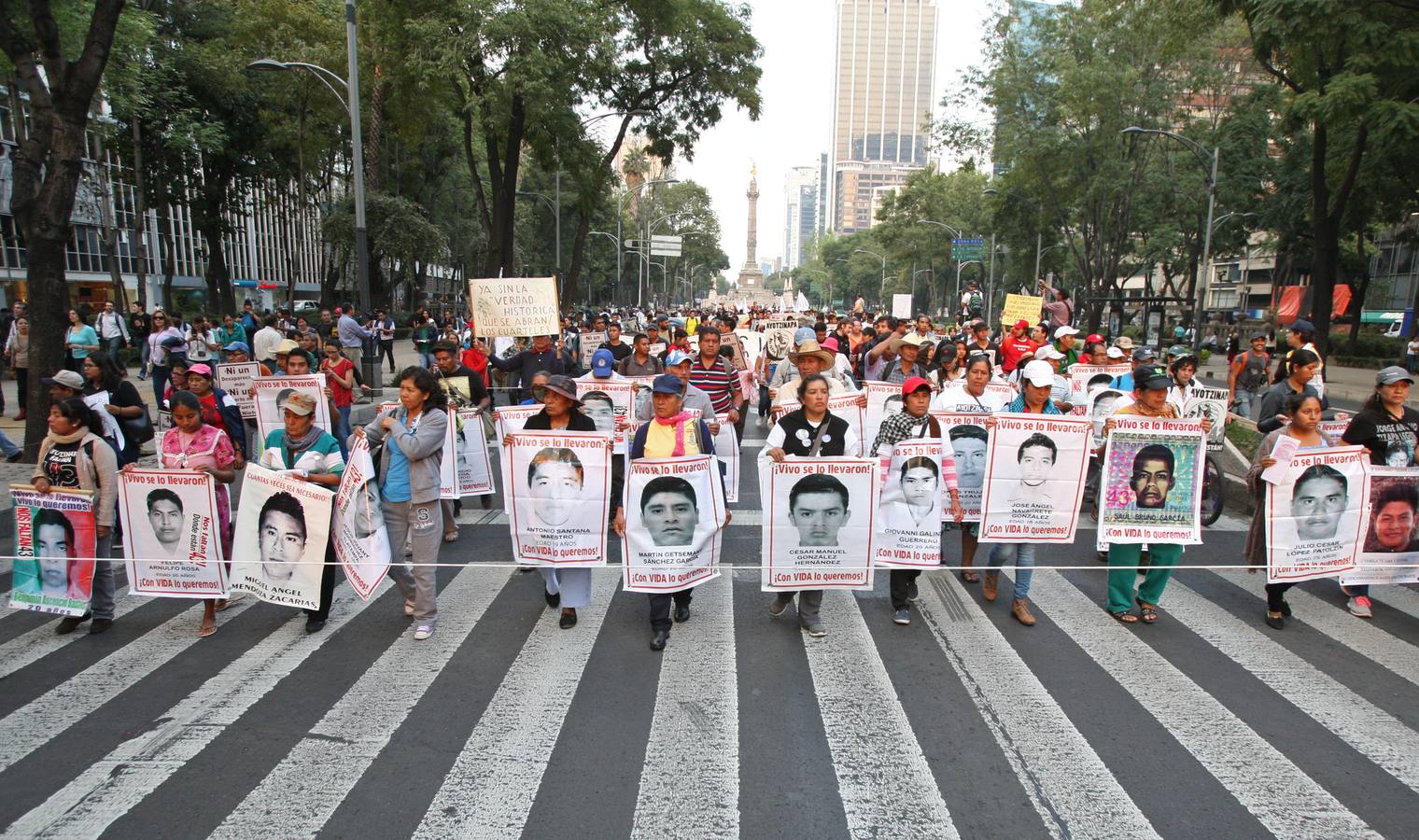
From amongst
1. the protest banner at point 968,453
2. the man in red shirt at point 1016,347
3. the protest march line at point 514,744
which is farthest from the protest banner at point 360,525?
the man in red shirt at point 1016,347

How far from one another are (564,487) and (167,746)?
2521 mm

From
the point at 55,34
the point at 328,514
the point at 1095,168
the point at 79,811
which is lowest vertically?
the point at 79,811

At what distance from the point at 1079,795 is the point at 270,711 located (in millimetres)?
4133

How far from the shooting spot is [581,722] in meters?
4.70

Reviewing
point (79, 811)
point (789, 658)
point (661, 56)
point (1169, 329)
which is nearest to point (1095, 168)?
point (1169, 329)

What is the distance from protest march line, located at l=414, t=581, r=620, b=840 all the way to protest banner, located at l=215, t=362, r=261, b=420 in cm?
738

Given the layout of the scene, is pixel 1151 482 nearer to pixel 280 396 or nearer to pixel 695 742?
pixel 695 742

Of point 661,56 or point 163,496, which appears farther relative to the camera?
point 661,56

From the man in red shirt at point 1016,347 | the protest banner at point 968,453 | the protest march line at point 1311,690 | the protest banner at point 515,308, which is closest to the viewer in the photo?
the protest march line at point 1311,690

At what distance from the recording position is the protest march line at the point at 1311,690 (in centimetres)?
445

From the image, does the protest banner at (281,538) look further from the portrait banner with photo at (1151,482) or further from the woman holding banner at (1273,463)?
the woman holding banner at (1273,463)

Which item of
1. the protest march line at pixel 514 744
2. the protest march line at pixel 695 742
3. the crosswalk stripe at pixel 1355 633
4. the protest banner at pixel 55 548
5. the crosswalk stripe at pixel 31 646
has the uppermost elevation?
the protest banner at pixel 55 548

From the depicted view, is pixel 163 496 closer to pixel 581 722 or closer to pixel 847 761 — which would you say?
pixel 581 722

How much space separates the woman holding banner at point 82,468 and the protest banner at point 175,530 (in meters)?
0.15
